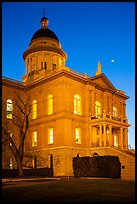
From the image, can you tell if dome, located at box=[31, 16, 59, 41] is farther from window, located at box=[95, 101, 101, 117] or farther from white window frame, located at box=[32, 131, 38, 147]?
white window frame, located at box=[32, 131, 38, 147]

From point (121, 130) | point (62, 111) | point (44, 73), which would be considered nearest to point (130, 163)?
point (121, 130)

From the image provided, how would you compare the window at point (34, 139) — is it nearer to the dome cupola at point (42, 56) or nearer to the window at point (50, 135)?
the window at point (50, 135)

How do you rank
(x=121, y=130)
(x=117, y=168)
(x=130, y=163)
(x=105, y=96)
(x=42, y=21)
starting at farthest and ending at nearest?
(x=42, y=21)
(x=105, y=96)
(x=121, y=130)
(x=130, y=163)
(x=117, y=168)

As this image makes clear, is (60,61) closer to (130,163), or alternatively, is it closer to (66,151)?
(66,151)

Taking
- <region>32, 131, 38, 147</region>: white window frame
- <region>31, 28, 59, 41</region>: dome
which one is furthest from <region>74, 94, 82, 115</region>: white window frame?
<region>31, 28, 59, 41</region>: dome

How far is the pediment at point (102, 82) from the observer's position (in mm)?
49487

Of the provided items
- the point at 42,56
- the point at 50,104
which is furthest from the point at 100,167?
the point at 42,56

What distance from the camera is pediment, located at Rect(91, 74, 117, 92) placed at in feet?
162

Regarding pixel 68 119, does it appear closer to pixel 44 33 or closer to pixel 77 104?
pixel 77 104

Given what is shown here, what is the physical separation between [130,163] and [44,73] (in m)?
21.2

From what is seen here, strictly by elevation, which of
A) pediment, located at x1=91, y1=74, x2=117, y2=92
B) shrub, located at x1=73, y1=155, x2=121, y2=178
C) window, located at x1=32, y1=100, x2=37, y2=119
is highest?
pediment, located at x1=91, y1=74, x2=117, y2=92

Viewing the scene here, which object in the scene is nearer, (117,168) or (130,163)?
(117,168)

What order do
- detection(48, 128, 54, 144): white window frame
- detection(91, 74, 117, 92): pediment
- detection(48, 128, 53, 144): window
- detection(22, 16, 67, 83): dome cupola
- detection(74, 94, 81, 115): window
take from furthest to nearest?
detection(22, 16, 67, 83): dome cupola, detection(91, 74, 117, 92): pediment, detection(74, 94, 81, 115): window, detection(48, 128, 53, 144): window, detection(48, 128, 54, 144): white window frame

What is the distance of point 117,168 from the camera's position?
101ft
